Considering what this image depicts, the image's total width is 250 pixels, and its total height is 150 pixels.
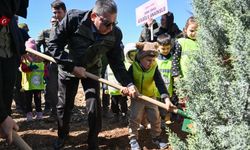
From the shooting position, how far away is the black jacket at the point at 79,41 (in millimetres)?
4180

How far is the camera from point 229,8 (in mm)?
2348

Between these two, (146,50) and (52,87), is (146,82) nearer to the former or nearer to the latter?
(146,50)

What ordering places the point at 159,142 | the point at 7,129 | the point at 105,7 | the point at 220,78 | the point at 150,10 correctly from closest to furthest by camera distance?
the point at 220,78
the point at 7,129
the point at 105,7
the point at 159,142
the point at 150,10

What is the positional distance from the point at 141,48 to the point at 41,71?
2.65 meters

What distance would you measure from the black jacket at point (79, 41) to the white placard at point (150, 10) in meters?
2.67

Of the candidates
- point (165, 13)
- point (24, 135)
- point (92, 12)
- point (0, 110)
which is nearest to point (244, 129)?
point (0, 110)

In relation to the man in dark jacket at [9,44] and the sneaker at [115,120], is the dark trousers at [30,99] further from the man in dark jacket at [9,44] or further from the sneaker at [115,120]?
the man in dark jacket at [9,44]

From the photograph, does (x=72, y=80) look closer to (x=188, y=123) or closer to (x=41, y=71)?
(x=188, y=123)

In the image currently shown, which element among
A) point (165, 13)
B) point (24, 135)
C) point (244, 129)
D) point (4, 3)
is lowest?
point (24, 135)

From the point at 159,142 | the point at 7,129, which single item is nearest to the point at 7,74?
the point at 7,129

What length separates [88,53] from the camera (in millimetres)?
4301

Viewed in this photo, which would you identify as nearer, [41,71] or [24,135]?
[24,135]

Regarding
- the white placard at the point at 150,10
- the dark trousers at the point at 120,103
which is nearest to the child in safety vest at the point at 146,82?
the dark trousers at the point at 120,103

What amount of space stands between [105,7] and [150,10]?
138 inches
